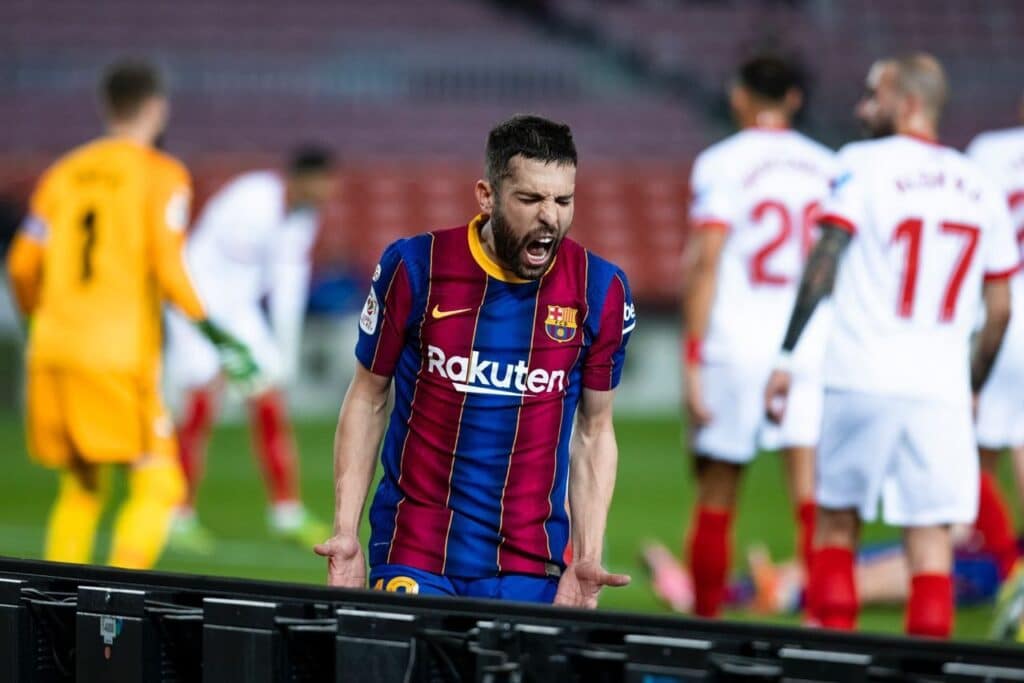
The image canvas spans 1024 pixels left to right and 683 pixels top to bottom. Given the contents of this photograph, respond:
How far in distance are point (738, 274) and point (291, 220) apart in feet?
12.4

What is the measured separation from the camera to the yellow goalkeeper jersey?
626cm

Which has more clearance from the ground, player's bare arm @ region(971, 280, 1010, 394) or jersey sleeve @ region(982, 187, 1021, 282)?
jersey sleeve @ region(982, 187, 1021, 282)

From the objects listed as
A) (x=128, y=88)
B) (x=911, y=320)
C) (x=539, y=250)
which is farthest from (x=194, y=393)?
(x=539, y=250)

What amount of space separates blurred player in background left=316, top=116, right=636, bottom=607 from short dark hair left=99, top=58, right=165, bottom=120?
9.14 ft

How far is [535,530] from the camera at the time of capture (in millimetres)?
3848

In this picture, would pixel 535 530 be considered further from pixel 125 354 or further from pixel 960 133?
pixel 960 133

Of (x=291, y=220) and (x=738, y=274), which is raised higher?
(x=291, y=220)

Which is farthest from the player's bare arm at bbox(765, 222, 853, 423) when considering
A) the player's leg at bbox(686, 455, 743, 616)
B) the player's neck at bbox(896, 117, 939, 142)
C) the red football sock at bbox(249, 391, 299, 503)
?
the red football sock at bbox(249, 391, 299, 503)

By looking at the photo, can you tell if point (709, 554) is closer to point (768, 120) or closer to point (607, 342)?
point (768, 120)

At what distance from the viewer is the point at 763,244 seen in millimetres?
6574

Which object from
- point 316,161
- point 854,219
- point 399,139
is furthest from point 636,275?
Result: point 854,219

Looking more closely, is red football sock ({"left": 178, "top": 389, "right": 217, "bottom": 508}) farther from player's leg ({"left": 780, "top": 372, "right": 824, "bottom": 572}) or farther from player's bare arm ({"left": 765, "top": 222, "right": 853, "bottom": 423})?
player's bare arm ({"left": 765, "top": 222, "right": 853, "bottom": 423})

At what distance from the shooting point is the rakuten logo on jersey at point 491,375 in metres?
3.77

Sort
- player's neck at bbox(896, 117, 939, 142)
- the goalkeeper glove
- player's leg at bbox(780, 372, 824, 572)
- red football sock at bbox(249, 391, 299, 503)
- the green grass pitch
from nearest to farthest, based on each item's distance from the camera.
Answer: player's neck at bbox(896, 117, 939, 142) < the goalkeeper glove < player's leg at bbox(780, 372, 824, 572) < the green grass pitch < red football sock at bbox(249, 391, 299, 503)
